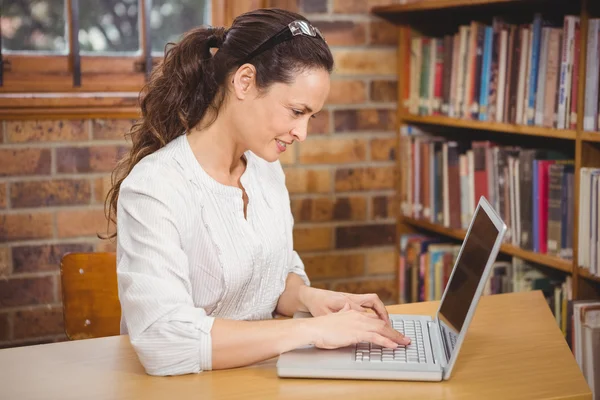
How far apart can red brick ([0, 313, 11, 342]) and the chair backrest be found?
74 cm

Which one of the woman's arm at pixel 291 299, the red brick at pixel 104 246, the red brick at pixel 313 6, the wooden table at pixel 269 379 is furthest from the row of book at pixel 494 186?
the red brick at pixel 104 246

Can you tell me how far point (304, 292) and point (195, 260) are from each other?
280 millimetres

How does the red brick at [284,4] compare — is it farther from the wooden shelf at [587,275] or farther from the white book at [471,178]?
the wooden shelf at [587,275]

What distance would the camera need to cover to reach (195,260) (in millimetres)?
1616

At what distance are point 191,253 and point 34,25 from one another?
1.39 metres

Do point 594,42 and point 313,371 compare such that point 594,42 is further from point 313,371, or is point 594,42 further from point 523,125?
point 313,371

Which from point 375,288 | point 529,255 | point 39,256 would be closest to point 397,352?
point 529,255

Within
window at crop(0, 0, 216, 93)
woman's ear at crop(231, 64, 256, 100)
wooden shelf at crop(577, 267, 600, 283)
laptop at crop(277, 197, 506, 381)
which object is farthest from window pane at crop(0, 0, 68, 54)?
wooden shelf at crop(577, 267, 600, 283)

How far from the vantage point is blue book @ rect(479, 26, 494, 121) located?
2537mm

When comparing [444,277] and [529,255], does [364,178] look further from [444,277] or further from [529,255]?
[529,255]

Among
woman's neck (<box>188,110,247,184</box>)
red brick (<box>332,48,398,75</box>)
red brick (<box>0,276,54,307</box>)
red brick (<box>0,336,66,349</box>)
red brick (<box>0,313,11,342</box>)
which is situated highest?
red brick (<box>332,48,398,75</box>)

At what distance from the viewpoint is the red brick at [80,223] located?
2.60 m

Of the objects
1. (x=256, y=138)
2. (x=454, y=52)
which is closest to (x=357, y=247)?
(x=454, y=52)

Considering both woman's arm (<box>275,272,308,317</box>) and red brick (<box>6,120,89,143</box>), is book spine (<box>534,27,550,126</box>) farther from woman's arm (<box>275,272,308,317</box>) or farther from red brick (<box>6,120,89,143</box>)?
red brick (<box>6,120,89,143</box>)
